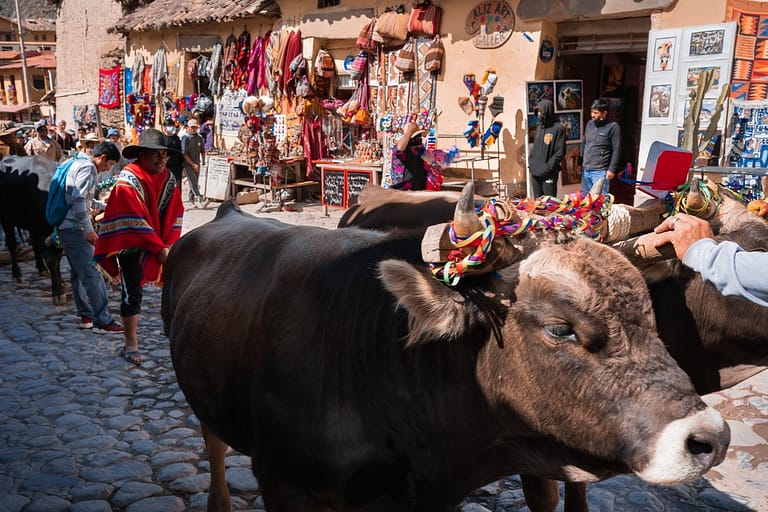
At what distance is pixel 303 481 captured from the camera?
2570 mm

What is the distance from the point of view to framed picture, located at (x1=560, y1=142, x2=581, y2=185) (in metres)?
12.0

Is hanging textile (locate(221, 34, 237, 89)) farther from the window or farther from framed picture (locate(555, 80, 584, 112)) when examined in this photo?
the window

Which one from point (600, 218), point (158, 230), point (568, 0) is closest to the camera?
point (600, 218)

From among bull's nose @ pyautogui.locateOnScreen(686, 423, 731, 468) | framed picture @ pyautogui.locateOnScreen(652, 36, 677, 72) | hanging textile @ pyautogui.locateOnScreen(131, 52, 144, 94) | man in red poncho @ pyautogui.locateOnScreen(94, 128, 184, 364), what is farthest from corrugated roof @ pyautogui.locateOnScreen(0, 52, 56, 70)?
bull's nose @ pyautogui.locateOnScreen(686, 423, 731, 468)

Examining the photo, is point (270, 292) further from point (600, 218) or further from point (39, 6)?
point (39, 6)

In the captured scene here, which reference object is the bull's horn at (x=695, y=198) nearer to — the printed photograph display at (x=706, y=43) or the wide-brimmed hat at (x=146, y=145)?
the wide-brimmed hat at (x=146, y=145)

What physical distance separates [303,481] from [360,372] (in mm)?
471

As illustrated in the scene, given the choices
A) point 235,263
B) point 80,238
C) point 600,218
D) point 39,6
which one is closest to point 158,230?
point 80,238

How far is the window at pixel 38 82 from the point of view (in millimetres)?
54631

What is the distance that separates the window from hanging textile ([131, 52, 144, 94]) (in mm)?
37122

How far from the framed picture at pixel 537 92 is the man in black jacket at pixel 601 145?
4.80ft

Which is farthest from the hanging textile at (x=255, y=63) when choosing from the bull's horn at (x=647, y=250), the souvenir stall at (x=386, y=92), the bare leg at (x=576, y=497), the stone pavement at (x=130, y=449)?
the bull's horn at (x=647, y=250)

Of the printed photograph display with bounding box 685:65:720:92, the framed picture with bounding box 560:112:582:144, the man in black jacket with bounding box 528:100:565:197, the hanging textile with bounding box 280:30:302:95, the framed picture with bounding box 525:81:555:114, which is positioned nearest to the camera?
the printed photograph display with bounding box 685:65:720:92

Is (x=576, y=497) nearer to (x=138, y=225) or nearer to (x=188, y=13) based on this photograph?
(x=138, y=225)
